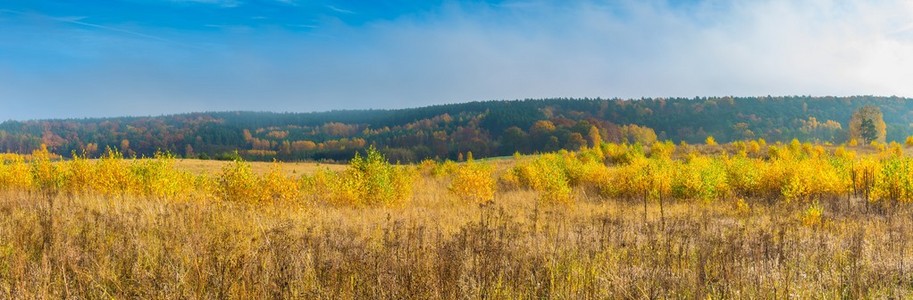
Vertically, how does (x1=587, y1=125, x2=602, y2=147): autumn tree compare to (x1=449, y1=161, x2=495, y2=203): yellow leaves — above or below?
below

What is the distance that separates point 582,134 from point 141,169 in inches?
4120

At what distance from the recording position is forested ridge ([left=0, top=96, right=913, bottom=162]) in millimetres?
125125

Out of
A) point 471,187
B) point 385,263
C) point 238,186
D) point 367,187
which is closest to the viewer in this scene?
point 385,263

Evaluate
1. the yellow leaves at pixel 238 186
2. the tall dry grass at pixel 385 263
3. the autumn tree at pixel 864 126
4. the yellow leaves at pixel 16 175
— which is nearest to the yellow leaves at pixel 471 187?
the yellow leaves at pixel 238 186

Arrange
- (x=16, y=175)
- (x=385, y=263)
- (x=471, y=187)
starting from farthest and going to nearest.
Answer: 1. (x=471, y=187)
2. (x=16, y=175)
3. (x=385, y=263)

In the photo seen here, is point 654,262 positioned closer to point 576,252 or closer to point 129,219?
point 576,252

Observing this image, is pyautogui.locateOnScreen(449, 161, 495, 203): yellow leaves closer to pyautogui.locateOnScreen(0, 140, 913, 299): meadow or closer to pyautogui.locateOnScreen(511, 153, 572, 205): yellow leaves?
pyautogui.locateOnScreen(511, 153, 572, 205): yellow leaves

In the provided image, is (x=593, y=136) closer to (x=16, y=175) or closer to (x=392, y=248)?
(x=16, y=175)

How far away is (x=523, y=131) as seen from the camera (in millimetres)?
137875

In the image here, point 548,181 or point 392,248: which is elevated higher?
point 392,248

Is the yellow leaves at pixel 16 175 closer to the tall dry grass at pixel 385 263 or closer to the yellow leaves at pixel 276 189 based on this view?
the tall dry grass at pixel 385 263

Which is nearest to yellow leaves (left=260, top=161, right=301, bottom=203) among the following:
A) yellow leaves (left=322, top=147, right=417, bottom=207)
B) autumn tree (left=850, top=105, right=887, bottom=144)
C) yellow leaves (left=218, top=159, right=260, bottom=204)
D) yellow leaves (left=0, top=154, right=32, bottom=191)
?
yellow leaves (left=218, top=159, right=260, bottom=204)

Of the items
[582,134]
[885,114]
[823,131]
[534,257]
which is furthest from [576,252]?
[885,114]

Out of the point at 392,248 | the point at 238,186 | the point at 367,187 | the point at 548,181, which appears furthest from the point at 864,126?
the point at 392,248
